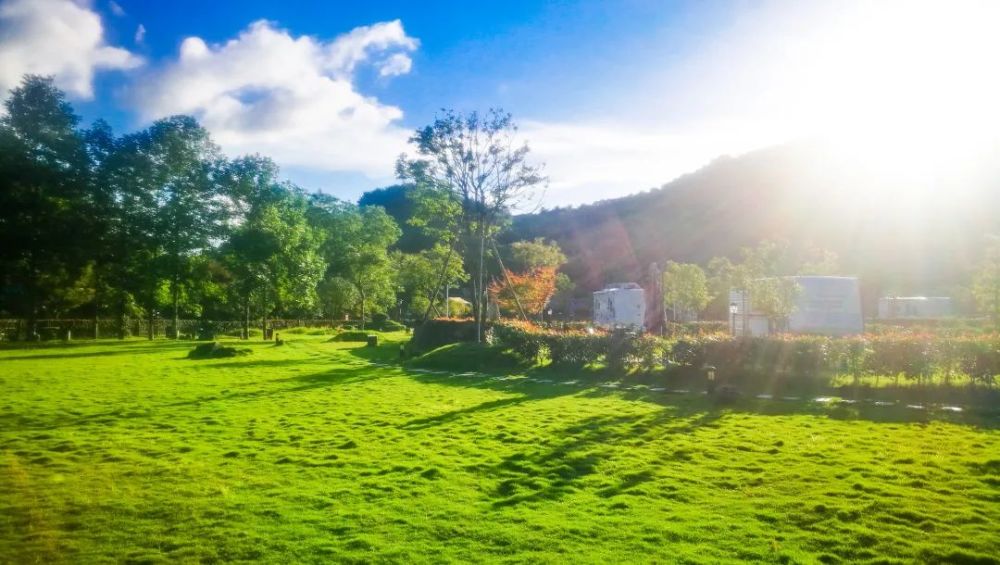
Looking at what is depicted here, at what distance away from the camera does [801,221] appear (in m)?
79.5

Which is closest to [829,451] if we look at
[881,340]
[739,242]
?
[881,340]

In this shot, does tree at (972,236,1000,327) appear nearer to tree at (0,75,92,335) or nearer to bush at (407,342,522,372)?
bush at (407,342,522,372)

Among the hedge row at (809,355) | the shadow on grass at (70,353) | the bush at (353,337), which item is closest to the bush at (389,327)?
the bush at (353,337)

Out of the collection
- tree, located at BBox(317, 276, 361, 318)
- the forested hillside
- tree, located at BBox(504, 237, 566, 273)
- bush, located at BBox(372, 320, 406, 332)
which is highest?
the forested hillside

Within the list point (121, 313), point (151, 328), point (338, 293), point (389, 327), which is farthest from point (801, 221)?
point (121, 313)

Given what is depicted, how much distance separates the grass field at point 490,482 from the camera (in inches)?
212

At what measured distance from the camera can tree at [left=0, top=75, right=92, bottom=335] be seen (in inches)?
1350

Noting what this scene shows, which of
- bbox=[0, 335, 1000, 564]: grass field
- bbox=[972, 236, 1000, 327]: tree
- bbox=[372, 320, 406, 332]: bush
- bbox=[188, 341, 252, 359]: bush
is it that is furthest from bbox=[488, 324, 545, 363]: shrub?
bbox=[372, 320, 406, 332]: bush

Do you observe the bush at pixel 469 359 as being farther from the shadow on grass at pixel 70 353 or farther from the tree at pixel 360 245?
the tree at pixel 360 245

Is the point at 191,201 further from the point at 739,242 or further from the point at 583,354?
the point at 739,242

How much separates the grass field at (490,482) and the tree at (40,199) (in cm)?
2755

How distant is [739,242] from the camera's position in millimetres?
80875

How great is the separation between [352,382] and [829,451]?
1370 centimetres

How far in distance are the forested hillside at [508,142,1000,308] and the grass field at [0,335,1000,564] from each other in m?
51.3
